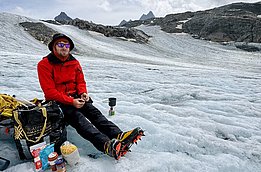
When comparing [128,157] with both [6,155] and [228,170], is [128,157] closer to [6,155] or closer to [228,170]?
[228,170]

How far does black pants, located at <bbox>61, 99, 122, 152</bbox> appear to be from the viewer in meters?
2.89

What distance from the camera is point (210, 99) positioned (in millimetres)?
5562

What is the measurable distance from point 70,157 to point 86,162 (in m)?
0.22

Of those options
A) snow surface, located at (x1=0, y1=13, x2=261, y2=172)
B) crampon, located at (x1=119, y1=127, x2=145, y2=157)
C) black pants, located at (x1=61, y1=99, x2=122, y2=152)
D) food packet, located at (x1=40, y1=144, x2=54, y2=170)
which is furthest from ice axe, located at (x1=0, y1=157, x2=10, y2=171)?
crampon, located at (x1=119, y1=127, x2=145, y2=157)

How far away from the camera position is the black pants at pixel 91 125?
9.50 ft

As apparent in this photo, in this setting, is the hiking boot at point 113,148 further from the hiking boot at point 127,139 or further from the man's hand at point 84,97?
the man's hand at point 84,97

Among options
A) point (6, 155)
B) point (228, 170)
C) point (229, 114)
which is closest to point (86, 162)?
point (6, 155)

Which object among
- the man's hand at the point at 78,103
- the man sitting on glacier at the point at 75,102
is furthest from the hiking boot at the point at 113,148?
the man's hand at the point at 78,103

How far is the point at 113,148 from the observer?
8.87 feet

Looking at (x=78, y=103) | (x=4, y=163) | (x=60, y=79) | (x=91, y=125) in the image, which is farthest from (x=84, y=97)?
(x=4, y=163)

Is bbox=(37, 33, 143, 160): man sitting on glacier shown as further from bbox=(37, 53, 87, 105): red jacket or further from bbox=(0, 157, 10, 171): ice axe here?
bbox=(0, 157, 10, 171): ice axe

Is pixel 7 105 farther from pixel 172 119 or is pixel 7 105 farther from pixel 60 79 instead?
pixel 172 119

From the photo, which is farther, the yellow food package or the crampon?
the crampon

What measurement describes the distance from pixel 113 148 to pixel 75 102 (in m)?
0.94
